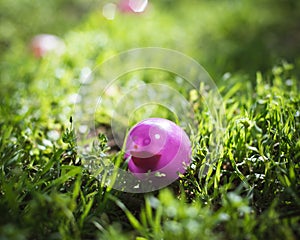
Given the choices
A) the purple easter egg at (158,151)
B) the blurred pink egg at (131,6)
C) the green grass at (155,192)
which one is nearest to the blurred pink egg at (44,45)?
the green grass at (155,192)

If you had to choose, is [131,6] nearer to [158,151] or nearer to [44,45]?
[44,45]

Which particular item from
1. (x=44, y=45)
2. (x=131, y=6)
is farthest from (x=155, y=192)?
(x=131, y=6)

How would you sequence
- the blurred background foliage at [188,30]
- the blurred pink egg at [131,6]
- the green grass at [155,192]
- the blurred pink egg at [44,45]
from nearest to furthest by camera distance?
the green grass at [155,192] < the blurred background foliage at [188,30] < the blurred pink egg at [44,45] < the blurred pink egg at [131,6]

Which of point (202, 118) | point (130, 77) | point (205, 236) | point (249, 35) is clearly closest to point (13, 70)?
point (130, 77)

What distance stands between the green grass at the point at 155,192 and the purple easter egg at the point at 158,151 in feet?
0.22

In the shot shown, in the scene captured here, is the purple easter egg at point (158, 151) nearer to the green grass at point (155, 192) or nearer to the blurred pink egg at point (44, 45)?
the green grass at point (155, 192)

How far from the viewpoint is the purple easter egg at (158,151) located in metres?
1.77

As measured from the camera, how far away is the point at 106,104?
267 centimetres

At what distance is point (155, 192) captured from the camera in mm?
1772

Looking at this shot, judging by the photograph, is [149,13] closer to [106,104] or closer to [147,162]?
[106,104]

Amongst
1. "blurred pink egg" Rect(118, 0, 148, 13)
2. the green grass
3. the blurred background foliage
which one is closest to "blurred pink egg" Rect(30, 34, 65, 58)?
the blurred background foliage

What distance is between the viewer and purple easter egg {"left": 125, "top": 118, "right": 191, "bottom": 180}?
5.79 ft

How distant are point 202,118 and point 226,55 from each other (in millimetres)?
1562

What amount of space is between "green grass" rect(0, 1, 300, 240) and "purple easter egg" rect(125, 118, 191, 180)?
0.22 ft
